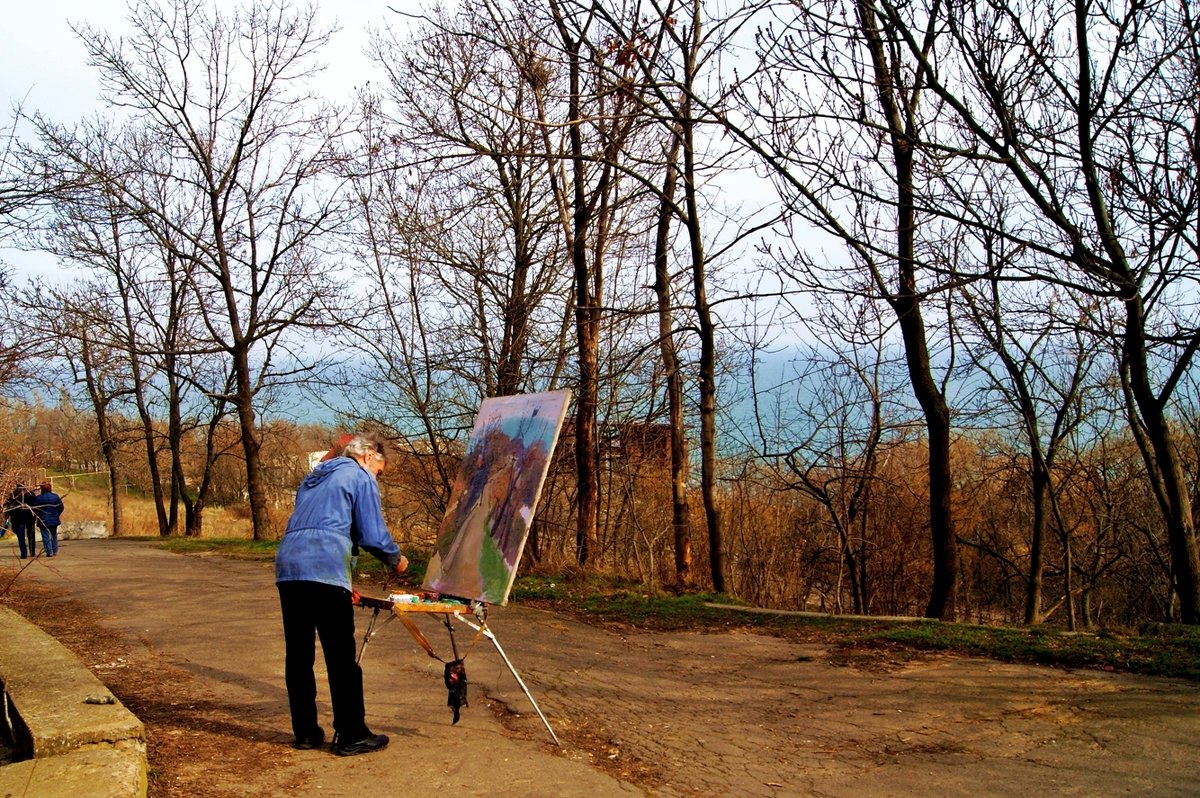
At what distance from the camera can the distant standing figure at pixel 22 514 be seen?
7.23 meters

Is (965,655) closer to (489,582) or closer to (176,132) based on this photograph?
(489,582)

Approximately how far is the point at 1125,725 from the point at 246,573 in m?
12.4

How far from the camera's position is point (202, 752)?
5.29 m

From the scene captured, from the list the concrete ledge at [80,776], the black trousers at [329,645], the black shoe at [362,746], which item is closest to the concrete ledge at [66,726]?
the concrete ledge at [80,776]

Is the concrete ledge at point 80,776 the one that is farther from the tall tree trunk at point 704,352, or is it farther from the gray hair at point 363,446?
the tall tree trunk at point 704,352

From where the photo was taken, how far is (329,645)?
5.32 metres

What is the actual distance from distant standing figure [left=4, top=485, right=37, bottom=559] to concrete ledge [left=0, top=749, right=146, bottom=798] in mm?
2387

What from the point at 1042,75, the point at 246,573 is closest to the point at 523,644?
the point at 1042,75

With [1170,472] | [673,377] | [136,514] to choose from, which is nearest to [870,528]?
[673,377]

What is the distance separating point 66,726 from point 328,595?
4.46 ft

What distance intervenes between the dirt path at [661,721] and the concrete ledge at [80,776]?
31cm

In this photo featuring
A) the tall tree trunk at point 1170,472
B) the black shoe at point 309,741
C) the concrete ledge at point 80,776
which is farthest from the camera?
the tall tree trunk at point 1170,472

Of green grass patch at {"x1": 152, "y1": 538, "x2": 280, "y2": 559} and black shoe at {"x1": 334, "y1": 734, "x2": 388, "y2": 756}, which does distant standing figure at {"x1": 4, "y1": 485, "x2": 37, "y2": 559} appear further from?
green grass patch at {"x1": 152, "y1": 538, "x2": 280, "y2": 559}

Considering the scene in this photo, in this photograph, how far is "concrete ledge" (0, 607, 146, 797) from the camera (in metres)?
4.27
